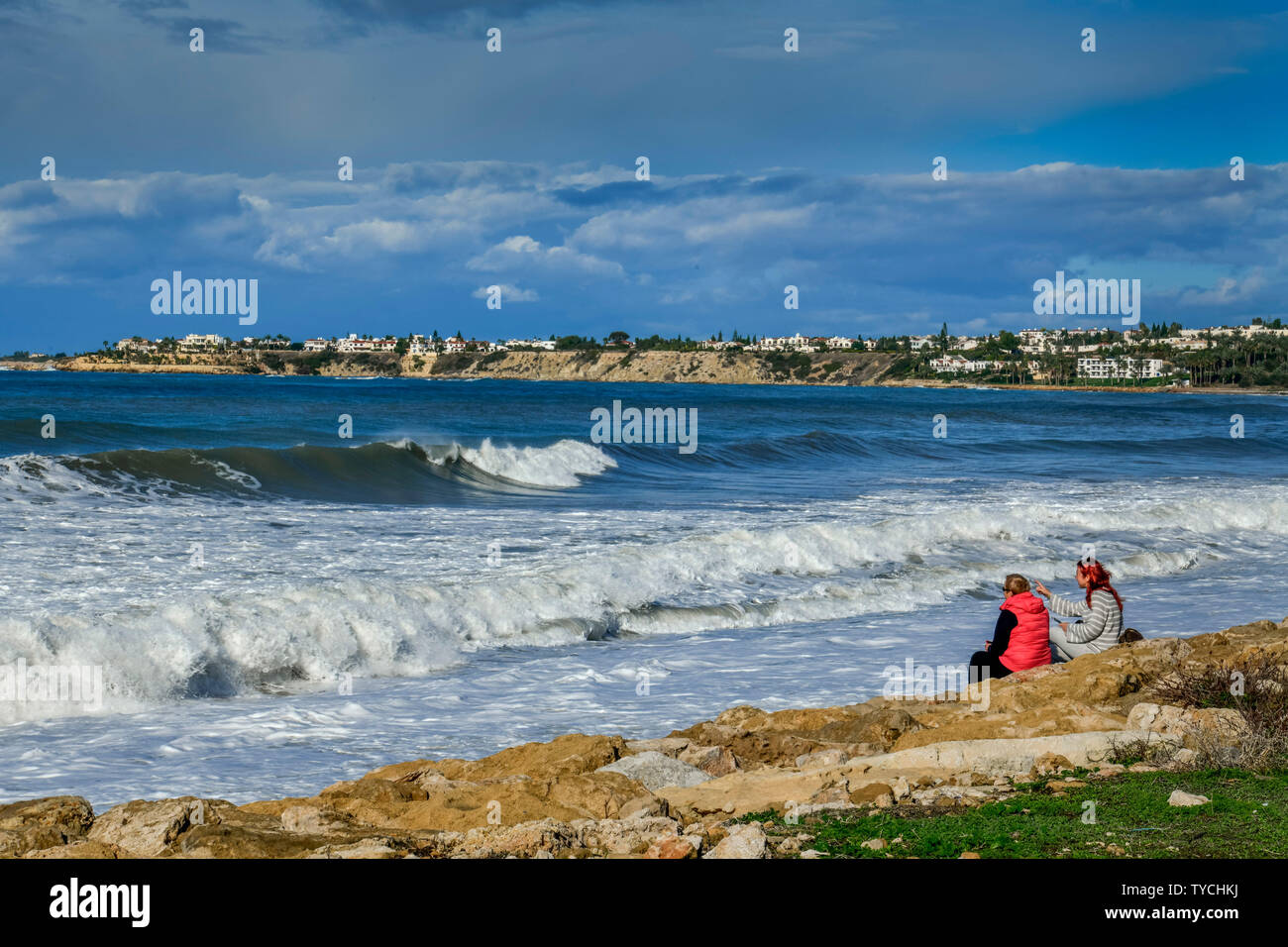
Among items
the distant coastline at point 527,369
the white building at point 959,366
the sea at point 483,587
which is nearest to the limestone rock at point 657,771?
the sea at point 483,587

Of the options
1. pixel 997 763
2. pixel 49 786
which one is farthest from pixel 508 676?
pixel 997 763

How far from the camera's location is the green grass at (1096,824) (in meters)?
4.54

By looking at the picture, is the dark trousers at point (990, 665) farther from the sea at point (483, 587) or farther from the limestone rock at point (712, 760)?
the limestone rock at point (712, 760)

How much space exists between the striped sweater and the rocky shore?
1.31m

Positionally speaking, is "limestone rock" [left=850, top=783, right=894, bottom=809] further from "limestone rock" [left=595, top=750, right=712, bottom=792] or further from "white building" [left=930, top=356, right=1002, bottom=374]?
"white building" [left=930, top=356, right=1002, bottom=374]

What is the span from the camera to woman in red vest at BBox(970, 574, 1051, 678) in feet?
31.2

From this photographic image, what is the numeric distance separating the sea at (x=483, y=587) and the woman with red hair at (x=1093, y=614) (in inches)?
56.1

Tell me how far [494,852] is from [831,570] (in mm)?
11742

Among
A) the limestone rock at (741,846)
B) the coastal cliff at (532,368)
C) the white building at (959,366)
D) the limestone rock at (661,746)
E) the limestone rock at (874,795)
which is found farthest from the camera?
the white building at (959,366)

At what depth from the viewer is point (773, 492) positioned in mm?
25141

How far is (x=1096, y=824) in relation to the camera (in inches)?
193

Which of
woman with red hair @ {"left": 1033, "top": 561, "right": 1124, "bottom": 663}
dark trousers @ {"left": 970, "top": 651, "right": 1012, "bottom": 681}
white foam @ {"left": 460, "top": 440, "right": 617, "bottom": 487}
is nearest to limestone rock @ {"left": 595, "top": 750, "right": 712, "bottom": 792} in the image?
dark trousers @ {"left": 970, "top": 651, "right": 1012, "bottom": 681}

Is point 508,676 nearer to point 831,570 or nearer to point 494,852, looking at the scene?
point 494,852
